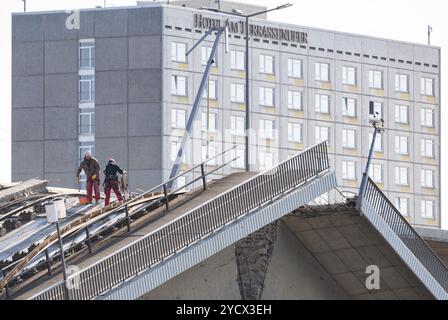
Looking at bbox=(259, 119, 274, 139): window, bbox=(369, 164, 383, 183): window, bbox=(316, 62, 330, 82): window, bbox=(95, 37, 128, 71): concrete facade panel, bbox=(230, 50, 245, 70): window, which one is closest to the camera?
bbox=(95, 37, 128, 71): concrete facade panel

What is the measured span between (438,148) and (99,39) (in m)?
34.0

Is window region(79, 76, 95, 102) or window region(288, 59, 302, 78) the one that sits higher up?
window region(288, 59, 302, 78)

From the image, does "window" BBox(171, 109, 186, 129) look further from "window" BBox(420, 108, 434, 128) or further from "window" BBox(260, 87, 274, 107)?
"window" BBox(420, 108, 434, 128)

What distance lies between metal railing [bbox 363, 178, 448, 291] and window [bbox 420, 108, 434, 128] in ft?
316

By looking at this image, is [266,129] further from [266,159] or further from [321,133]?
[321,133]

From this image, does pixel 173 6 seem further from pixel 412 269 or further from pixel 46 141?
pixel 412 269

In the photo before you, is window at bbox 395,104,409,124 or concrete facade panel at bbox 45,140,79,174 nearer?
concrete facade panel at bbox 45,140,79,174

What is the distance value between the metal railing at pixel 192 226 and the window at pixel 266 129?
278 ft

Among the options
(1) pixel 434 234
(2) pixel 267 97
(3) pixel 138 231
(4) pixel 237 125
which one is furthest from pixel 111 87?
(3) pixel 138 231

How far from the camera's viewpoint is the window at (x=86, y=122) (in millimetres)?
136075

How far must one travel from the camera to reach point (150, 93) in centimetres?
13338

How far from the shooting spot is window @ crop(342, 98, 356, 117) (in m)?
145

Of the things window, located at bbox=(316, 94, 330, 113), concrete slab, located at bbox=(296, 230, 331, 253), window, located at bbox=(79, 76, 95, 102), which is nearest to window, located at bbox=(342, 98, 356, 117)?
window, located at bbox=(316, 94, 330, 113)
